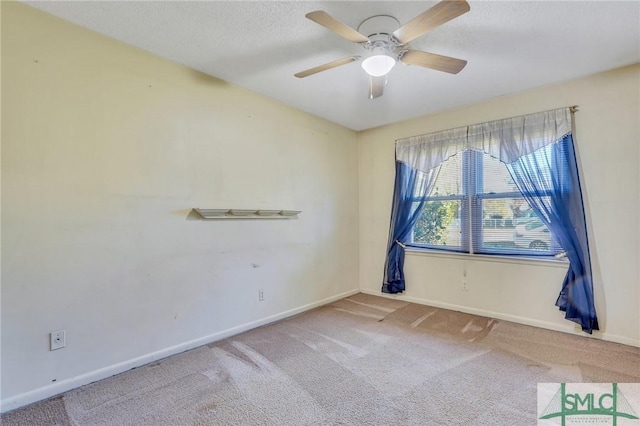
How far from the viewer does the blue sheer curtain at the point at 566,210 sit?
268 centimetres

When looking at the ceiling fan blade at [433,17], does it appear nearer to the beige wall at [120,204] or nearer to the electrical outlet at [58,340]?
the beige wall at [120,204]

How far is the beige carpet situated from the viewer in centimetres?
171

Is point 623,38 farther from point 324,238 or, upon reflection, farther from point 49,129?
point 49,129

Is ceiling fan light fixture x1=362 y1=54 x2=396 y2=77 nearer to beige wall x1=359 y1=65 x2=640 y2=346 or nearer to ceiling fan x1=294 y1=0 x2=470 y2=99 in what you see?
ceiling fan x1=294 y1=0 x2=470 y2=99

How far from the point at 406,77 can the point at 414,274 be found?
233 centimetres

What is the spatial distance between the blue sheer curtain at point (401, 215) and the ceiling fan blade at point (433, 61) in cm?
181

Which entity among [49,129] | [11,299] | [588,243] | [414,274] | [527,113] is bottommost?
[414,274]

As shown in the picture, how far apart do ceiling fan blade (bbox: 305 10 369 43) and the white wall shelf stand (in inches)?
68.0

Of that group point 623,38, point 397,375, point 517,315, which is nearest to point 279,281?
point 397,375

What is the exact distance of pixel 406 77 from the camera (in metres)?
2.73

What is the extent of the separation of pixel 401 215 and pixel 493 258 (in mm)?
1117

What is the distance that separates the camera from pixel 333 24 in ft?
5.32

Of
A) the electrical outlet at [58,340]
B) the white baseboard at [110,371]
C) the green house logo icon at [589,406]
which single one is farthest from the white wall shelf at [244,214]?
the green house logo icon at [589,406]

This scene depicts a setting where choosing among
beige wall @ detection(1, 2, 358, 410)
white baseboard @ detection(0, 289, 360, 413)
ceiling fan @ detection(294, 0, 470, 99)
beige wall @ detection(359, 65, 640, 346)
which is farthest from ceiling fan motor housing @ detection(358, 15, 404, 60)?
white baseboard @ detection(0, 289, 360, 413)
